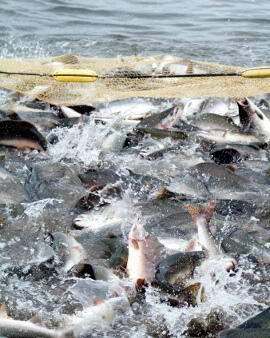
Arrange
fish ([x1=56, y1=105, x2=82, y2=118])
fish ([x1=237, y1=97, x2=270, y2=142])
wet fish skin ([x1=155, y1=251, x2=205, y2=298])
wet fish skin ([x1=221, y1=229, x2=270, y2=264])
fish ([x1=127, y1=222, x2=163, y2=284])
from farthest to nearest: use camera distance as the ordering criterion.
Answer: fish ([x1=56, y1=105, x2=82, y2=118])
fish ([x1=237, y1=97, x2=270, y2=142])
wet fish skin ([x1=221, y1=229, x2=270, y2=264])
fish ([x1=127, y1=222, x2=163, y2=284])
wet fish skin ([x1=155, y1=251, x2=205, y2=298])

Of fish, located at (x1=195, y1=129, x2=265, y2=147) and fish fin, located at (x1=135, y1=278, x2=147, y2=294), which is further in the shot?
fish, located at (x1=195, y1=129, x2=265, y2=147)

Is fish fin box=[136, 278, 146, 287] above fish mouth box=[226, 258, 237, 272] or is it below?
below

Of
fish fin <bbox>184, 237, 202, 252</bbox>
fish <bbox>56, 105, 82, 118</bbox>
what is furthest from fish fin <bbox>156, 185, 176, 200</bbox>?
fish <bbox>56, 105, 82, 118</bbox>

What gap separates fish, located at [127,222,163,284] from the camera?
274 centimetres

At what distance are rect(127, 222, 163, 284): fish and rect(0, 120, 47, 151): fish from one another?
5.85 ft

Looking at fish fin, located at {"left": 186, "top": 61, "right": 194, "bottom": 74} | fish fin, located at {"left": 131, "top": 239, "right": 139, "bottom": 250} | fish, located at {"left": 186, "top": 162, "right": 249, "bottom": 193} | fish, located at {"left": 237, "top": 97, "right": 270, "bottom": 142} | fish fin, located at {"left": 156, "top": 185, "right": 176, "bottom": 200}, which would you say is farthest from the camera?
fish fin, located at {"left": 186, "top": 61, "right": 194, "bottom": 74}

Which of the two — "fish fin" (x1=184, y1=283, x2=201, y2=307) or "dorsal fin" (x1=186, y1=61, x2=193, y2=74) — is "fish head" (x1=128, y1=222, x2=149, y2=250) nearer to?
"fish fin" (x1=184, y1=283, x2=201, y2=307)

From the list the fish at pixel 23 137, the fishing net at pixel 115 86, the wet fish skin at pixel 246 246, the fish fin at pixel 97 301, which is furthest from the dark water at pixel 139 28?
the fish fin at pixel 97 301

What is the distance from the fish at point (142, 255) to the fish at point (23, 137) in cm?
178

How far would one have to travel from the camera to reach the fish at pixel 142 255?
2.74 metres

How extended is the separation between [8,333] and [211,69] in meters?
4.68

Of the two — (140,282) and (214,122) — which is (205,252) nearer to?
(140,282)

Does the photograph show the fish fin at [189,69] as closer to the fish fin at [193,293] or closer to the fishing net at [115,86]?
the fishing net at [115,86]

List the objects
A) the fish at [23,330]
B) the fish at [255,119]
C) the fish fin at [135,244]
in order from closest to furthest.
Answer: the fish at [23,330]
the fish fin at [135,244]
the fish at [255,119]
